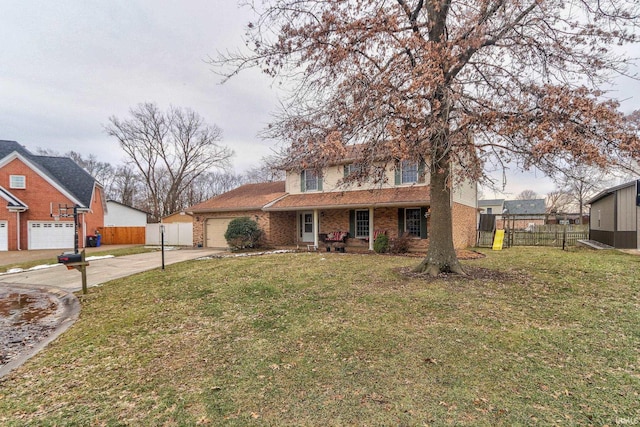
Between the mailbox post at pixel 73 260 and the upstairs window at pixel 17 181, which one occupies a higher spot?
the upstairs window at pixel 17 181

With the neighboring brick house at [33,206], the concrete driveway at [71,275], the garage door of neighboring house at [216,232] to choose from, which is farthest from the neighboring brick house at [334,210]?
the neighboring brick house at [33,206]

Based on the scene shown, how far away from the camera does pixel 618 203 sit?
14.7 m

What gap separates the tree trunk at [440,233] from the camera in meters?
7.79

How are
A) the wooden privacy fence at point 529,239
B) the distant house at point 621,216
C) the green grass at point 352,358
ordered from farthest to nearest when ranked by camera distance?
the wooden privacy fence at point 529,239
the distant house at point 621,216
the green grass at point 352,358

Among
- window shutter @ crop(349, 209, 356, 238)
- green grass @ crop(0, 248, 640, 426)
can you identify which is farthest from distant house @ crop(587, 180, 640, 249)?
window shutter @ crop(349, 209, 356, 238)

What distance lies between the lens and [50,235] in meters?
20.3

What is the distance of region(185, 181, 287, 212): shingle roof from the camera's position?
57.3ft

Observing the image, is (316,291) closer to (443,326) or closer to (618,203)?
(443,326)

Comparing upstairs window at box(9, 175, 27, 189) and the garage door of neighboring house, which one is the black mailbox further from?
upstairs window at box(9, 175, 27, 189)

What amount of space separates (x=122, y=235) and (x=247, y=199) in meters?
14.6

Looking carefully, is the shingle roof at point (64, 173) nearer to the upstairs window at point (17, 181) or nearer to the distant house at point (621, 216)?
the upstairs window at point (17, 181)

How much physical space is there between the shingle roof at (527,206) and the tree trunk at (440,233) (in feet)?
139

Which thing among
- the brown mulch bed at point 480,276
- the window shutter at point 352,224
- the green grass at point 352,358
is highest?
the window shutter at point 352,224

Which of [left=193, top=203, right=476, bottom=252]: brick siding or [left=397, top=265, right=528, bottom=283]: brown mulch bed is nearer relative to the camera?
[left=397, top=265, right=528, bottom=283]: brown mulch bed
